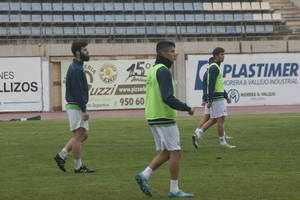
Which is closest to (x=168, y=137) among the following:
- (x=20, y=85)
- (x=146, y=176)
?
(x=146, y=176)

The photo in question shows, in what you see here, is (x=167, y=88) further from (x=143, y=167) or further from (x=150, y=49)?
(x=150, y=49)

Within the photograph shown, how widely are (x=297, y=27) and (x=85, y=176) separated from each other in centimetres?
4045

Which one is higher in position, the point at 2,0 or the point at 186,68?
the point at 2,0

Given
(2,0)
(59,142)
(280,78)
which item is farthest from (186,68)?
(59,142)

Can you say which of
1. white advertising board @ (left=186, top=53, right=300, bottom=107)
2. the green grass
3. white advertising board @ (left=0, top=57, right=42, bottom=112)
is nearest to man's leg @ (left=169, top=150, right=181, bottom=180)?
the green grass

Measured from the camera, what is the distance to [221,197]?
9117 mm

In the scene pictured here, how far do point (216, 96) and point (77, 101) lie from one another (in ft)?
17.3

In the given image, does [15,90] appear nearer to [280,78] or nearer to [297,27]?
[280,78]

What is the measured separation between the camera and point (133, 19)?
48.6 m

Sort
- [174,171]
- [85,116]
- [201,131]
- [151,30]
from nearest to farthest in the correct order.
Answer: [174,171] < [85,116] < [201,131] < [151,30]

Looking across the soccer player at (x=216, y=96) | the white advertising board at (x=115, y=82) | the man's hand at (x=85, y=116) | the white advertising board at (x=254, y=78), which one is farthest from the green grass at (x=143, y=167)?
the white advertising board at (x=254, y=78)

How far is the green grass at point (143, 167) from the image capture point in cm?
966

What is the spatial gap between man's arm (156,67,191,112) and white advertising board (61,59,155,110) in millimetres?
34226

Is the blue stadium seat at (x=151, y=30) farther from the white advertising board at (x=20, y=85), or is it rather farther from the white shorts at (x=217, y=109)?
the white shorts at (x=217, y=109)
